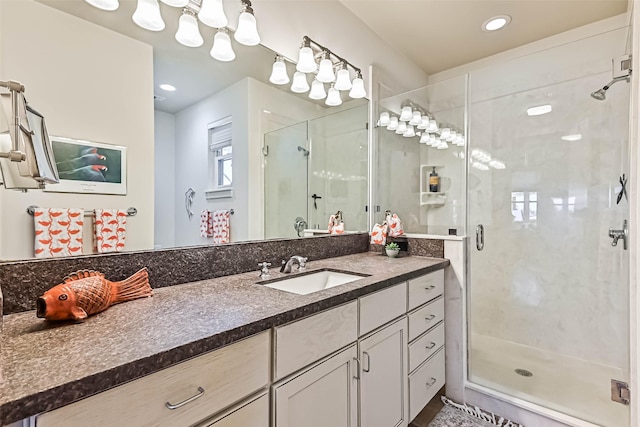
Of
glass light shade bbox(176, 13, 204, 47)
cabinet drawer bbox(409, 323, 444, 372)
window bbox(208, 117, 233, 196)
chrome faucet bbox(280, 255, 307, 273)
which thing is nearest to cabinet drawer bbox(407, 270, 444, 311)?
cabinet drawer bbox(409, 323, 444, 372)

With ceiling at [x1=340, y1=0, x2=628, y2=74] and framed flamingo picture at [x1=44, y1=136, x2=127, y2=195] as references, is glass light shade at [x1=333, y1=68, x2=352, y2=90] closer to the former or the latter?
ceiling at [x1=340, y1=0, x2=628, y2=74]

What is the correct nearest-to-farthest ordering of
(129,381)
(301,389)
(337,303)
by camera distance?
(129,381) → (301,389) → (337,303)

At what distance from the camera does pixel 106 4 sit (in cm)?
104

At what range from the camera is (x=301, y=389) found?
3.06 ft

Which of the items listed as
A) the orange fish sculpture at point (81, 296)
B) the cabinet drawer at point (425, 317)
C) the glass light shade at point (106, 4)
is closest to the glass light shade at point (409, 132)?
the cabinet drawer at point (425, 317)

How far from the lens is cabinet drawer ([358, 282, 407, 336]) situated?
1.20 m

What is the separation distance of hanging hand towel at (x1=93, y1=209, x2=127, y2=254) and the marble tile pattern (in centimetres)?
3

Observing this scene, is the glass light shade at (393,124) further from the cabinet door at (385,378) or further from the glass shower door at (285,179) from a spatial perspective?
the cabinet door at (385,378)

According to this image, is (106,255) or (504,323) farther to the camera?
(504,323)

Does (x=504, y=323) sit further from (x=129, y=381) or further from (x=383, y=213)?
(x=129, y=381)

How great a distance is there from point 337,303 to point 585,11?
264cm

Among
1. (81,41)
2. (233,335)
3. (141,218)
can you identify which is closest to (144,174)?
(141,218)

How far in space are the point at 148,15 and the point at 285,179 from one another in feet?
3.02

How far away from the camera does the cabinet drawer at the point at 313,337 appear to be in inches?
34.5
